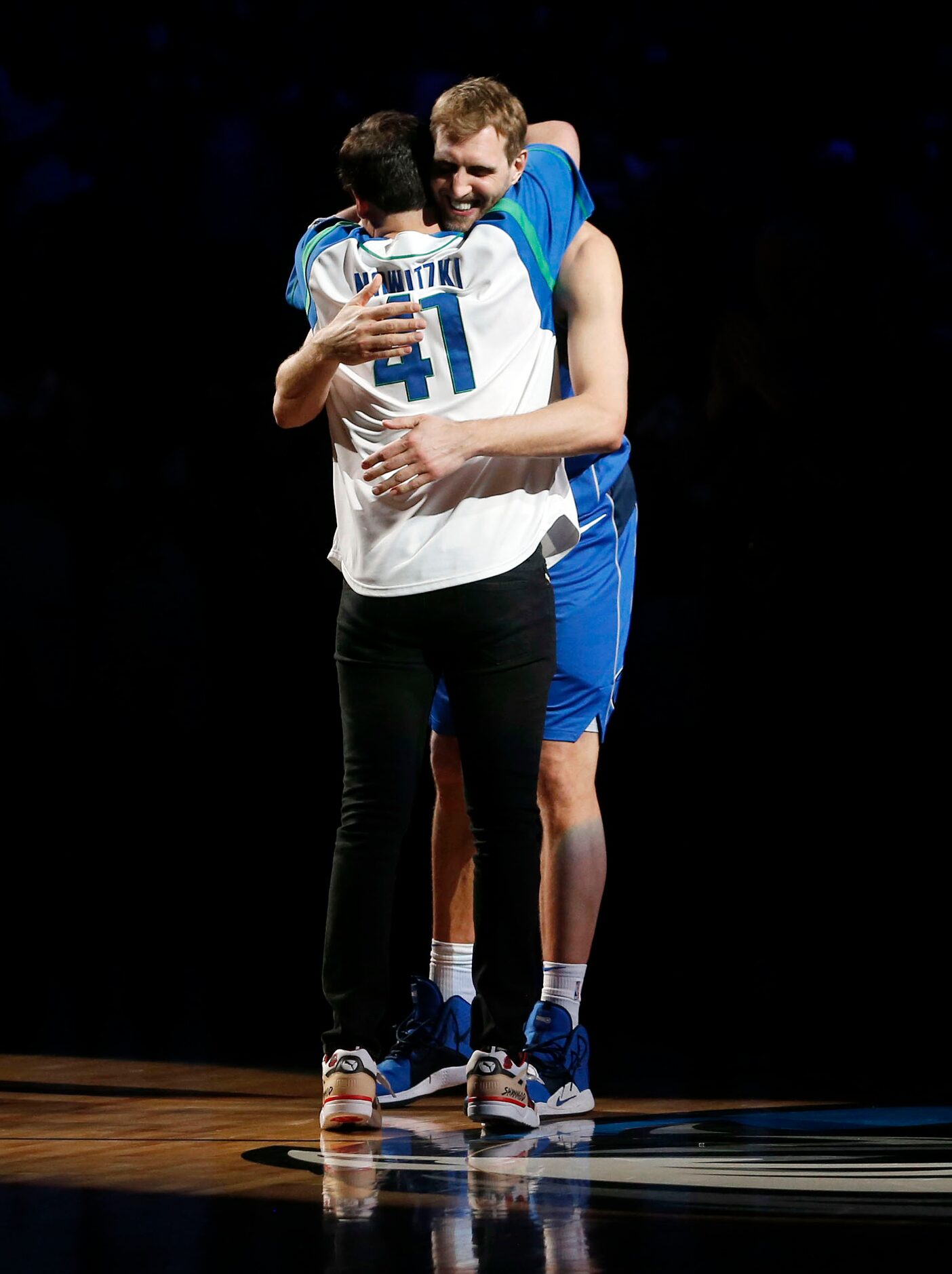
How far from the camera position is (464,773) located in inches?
68.3

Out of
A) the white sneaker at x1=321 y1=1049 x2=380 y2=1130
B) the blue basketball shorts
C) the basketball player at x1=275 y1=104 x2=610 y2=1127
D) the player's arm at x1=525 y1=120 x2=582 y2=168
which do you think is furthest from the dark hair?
the white sneaker at x1=321 y1=1049 x2=380 y2=1130

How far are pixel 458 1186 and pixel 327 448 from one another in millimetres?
3722

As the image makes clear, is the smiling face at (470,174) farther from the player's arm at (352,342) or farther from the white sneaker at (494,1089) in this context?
the white sneaker at (494,1089)

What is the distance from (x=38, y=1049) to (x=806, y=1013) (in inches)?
44.4

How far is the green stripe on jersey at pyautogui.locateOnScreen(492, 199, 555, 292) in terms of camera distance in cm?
175

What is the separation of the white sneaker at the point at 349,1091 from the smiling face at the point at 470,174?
0.87m

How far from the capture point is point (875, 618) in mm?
4684

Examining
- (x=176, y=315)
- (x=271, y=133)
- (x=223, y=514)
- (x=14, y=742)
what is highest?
(x=271, y=133)

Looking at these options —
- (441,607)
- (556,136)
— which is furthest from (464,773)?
(556,136)

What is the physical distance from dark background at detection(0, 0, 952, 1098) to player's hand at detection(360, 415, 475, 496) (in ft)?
8.25

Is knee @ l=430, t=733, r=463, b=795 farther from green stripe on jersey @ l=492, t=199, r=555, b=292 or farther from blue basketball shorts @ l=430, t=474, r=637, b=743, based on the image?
green stripe on jersey @ l=492, t=199, r=555, b=292

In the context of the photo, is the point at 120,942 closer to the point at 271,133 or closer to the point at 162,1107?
the point at 162,1107

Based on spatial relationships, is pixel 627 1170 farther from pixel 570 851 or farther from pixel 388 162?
pixel 388 162

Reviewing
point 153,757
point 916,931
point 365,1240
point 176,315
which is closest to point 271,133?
point 176,315
